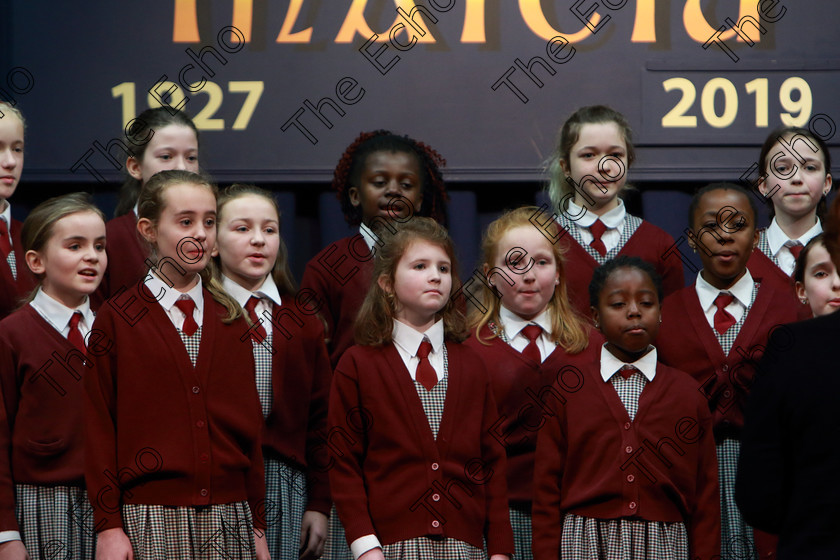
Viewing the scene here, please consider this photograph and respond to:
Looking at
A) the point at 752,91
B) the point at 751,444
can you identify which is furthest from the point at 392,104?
the point at 751,444

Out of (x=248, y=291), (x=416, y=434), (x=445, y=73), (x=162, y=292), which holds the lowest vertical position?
(x=416, y=434)

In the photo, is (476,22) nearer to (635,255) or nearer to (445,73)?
(445,73)

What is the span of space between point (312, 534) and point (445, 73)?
193 cm

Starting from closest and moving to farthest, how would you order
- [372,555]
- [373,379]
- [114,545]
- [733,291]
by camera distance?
[114,545] < [372,555] < [373,379] < [733,291]

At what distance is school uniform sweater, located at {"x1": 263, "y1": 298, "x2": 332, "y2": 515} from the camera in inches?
116

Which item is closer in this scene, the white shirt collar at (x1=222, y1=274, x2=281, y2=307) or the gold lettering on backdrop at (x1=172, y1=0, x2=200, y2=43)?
the white shirt collar at (x1=222, y1=274, x2=281, y2=307)

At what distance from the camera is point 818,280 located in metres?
2.96

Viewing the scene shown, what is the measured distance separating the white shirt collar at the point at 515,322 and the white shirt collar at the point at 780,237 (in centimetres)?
84

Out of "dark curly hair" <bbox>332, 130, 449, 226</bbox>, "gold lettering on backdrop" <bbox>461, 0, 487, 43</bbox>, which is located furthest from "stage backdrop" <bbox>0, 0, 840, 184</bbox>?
"dark curly hair" <bbox>332, 130, 449, 226</bbox>

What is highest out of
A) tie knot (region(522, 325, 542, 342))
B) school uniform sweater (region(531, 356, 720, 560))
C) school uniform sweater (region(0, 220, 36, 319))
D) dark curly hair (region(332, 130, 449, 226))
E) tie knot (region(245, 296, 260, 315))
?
dark curly hair (region(332, 130, 449, 226))

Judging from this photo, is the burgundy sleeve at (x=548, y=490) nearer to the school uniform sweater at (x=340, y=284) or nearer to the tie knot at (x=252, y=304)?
the school uniform sweater at (x=340, y=284)

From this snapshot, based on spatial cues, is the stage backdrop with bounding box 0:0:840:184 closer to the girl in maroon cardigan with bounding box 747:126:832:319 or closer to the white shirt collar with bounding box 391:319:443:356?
the girl in maroon cardigan with bounding box 747:126:832:319

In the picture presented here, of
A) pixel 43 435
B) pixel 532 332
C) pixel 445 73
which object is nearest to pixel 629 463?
pixel 532 332

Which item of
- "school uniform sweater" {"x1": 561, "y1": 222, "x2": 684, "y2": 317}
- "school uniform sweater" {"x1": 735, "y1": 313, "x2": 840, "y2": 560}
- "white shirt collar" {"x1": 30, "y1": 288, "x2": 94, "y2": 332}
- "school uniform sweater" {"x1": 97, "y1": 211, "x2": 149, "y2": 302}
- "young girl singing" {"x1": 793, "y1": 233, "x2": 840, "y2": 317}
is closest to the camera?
"school uniform sweater" {"x1": 735, "y1": 313, "x2": 840, "y2": 560}
